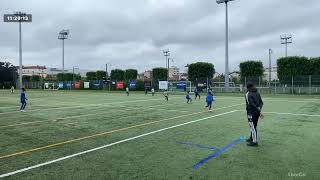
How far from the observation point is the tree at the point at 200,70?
69188 millimetres

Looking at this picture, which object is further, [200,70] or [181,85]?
[200,70]

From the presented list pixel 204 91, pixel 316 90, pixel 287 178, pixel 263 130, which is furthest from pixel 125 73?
pixel 287 178

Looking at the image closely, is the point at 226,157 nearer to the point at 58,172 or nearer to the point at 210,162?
the point at 210,162

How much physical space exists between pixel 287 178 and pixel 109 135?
6.63m

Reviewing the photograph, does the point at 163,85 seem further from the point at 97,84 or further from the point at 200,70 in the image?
the point at 97,84

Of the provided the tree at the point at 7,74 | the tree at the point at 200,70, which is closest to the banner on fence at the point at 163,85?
the tree at the point at 200,70

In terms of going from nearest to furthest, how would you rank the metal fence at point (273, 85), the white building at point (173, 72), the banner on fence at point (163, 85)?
the metal fence at point (273, 85) < the banner on fence at point (163, 85) < the white building at point (173, 72)

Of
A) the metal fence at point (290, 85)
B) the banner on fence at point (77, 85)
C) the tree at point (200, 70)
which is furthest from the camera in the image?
the banner on fence at point (77, 85)

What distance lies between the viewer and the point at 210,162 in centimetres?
779

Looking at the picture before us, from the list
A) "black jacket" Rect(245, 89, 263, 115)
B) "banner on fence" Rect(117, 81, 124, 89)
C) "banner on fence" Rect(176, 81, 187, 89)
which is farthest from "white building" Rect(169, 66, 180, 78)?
"black jacket" Rect(245, 89, 263, 115)

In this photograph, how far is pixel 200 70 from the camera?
227 feet

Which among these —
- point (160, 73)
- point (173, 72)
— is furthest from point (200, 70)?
point (173, 72)

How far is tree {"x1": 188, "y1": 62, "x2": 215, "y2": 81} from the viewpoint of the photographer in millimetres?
69188

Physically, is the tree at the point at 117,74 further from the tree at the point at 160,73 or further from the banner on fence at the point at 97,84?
the tree at the point at 160,73
